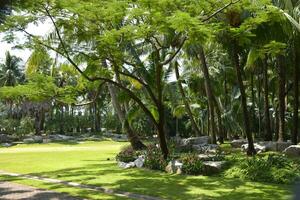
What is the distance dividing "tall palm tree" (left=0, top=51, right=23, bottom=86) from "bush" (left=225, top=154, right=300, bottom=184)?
5857cm

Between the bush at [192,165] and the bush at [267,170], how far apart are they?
1.10 meters

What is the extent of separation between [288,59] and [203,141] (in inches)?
303

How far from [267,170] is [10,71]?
61149 mm

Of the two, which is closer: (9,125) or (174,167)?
(174,167)

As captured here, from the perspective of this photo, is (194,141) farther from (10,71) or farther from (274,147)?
(10,71)

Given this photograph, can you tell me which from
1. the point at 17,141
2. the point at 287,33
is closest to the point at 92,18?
the point at 287,33

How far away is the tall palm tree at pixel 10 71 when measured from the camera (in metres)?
70.1

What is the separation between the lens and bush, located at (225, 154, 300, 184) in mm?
14781

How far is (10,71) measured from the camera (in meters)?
70.6

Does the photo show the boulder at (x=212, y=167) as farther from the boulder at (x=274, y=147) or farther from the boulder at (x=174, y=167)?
the boulder at (x=274, y=147)

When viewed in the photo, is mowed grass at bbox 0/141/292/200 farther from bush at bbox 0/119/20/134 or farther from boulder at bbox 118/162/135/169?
bush at bbox 0/119/20/134

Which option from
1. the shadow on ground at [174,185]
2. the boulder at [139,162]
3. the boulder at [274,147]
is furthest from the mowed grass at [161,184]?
the boulder at [274,147]

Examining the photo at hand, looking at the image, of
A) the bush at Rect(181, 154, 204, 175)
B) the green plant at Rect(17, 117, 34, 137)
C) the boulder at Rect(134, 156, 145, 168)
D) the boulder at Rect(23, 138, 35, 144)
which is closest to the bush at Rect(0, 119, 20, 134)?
the green plant at Rect(17, 117, 34, 137)

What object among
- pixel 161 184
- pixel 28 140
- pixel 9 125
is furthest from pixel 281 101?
pixel 9 125
